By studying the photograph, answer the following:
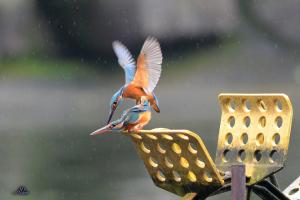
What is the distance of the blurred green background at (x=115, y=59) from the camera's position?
A: 12.4 meters

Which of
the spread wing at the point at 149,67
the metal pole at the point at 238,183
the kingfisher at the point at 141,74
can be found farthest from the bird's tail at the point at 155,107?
the metal pole at the point at 238,183

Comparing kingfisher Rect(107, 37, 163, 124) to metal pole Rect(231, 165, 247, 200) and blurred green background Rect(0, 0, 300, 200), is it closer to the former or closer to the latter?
metal pole Rect(231, 165, 247, 200)

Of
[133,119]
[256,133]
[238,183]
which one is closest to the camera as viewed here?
[238,183]

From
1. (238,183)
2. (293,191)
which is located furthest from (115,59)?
(238,183)

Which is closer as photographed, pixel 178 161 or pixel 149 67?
pixel 178 161

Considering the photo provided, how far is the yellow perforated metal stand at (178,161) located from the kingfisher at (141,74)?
0.45 feet

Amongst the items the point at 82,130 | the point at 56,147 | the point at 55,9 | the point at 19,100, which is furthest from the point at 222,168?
the point at 55,9

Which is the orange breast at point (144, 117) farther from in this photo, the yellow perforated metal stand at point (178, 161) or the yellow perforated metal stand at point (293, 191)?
the yellow perforated metal stand at point (293, 191)

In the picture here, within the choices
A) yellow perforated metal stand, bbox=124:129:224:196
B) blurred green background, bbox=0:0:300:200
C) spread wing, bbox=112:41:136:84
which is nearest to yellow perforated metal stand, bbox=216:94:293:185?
yellow perforated metal stand, bbox=124:129:224:196

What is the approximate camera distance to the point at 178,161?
4879 mm

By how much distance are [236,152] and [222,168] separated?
9 centimetres

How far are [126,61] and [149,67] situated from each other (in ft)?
0.52

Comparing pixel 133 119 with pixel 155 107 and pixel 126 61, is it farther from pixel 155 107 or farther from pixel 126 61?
pixel 126 61

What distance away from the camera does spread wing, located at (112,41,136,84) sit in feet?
16.8
